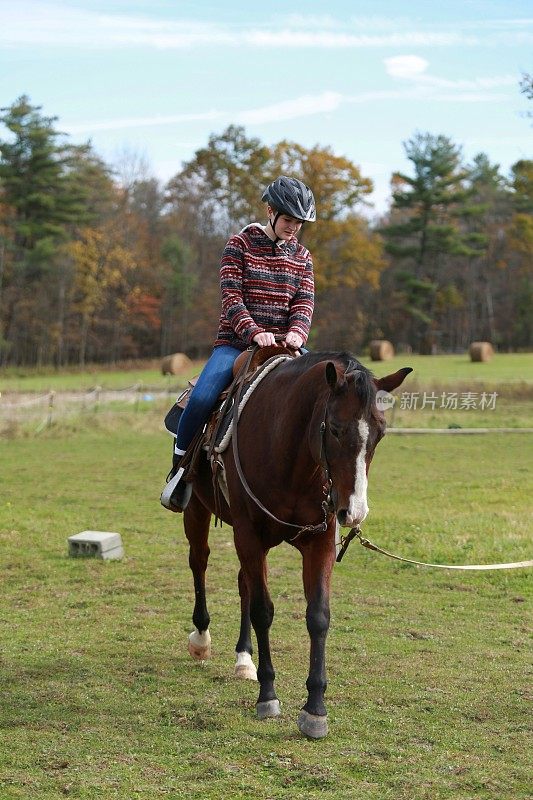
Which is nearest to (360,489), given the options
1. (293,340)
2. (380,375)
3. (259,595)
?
(259,595)

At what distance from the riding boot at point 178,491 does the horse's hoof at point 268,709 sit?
1.70 m

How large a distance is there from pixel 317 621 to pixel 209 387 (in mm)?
1798

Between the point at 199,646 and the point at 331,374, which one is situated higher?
the point at 331,374

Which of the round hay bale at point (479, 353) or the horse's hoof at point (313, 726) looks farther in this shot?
the round hay bale at point (479, 353)

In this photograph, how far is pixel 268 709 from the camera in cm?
489

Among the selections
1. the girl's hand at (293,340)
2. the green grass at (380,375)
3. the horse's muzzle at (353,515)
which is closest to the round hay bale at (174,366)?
the green grass at (380,375)

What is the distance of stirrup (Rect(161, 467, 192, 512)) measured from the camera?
6.11 metres

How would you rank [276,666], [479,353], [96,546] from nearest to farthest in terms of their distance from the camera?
[276,666] < [96,546] < [479,353]

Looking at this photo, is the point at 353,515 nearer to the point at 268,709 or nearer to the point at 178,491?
the point at 268,709

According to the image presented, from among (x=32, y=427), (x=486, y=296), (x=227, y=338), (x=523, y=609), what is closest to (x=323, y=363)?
(x=227, y=338)

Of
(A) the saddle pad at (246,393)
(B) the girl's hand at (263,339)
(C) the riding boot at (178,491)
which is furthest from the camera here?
(C) the riding boot at (178,491)

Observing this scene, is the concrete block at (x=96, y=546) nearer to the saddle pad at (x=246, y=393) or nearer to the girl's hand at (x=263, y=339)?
the saddle pad at (x=246, y=393)

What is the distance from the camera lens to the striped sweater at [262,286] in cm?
564

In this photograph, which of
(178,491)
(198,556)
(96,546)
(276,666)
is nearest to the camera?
(276,666)
